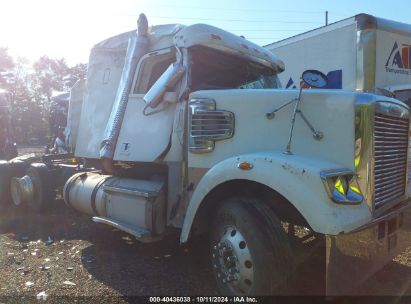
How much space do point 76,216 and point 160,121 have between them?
11.5 feet

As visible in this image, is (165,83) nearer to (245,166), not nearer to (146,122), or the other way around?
(146,122)

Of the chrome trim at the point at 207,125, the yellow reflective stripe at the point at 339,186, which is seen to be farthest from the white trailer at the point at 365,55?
the yellow reflective stripe at the point at 339,186

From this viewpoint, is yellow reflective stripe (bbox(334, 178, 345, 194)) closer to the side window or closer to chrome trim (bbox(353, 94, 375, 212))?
chrome trim (bbox(353, 94, 375, 212))

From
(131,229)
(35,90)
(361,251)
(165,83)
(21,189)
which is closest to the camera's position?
(361,251)

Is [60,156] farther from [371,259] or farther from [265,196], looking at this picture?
[371,259]

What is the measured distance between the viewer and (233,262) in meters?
3.68

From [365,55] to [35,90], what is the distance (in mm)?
62911

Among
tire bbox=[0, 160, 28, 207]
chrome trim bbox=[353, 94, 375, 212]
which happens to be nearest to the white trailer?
chrome trim bbox=[353, 94, 375, 212]

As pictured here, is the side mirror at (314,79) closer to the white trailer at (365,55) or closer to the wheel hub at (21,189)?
the white trailer at (365,55)

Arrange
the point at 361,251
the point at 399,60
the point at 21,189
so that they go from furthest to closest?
the point at 399,60, the point at 21,189, the point at 361,251

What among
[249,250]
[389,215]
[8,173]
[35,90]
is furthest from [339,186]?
[35,90]

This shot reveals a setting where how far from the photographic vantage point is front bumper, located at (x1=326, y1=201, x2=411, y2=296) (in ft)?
9.97

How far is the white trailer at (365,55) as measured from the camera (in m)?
8.71

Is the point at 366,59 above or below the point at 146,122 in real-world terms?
above
